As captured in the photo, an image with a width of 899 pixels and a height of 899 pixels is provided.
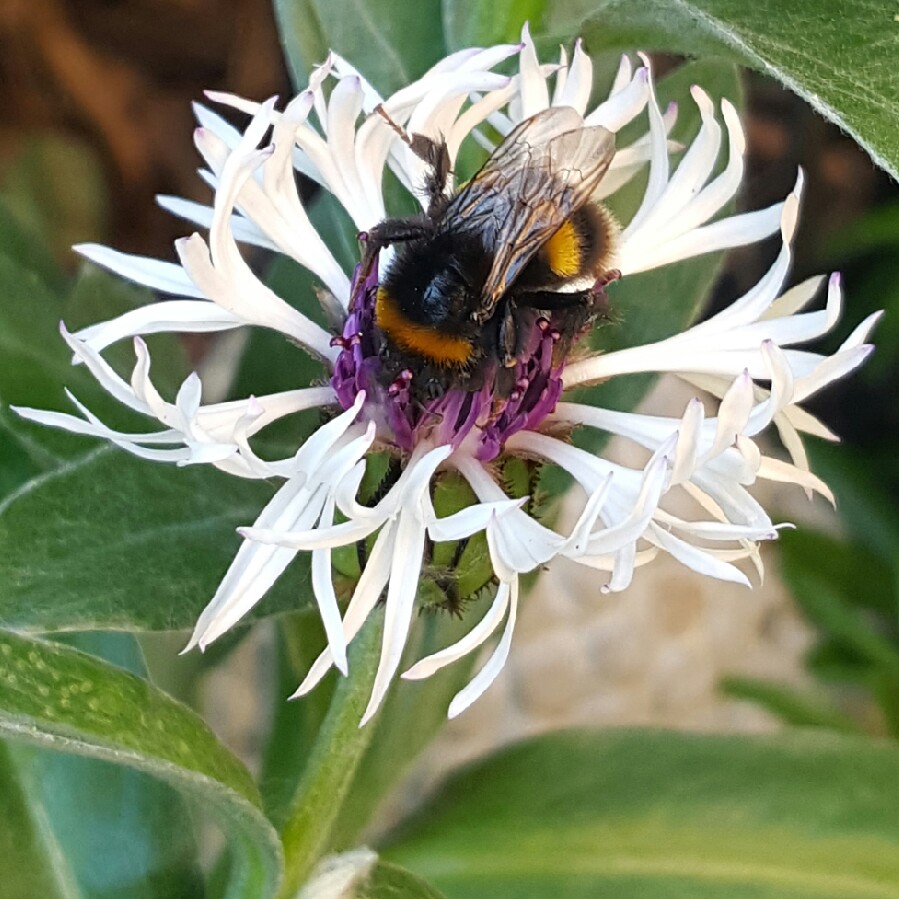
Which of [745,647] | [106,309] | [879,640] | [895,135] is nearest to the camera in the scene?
[895,135]

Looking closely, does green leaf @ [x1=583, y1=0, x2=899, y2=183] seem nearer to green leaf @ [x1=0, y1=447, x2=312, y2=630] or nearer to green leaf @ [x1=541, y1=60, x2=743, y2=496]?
green leaf @ [x1=541, y1=60, x2=743, y2=496]

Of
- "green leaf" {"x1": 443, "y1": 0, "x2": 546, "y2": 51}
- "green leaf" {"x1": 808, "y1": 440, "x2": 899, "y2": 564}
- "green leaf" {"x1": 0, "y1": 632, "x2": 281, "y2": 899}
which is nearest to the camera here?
"green leaf" {"x1": 0, "y1": 632, "x2": 281, "y2": 899}

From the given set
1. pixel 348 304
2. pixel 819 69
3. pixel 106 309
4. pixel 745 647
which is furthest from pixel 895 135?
pixel 745 647

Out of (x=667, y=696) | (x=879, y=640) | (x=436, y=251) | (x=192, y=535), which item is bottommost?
(x=667, y=696)

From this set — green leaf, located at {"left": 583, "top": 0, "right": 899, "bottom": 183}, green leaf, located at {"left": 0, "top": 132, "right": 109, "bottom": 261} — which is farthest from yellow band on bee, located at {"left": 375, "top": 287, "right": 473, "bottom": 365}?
green leaf, located at {"left": 0, "top": 132, "right": 109, "bottom": 261}

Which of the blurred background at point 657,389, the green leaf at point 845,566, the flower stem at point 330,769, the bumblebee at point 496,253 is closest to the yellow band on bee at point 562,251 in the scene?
the bumblebee at point 496,253

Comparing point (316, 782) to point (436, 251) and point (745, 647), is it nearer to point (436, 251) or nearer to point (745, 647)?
point (436, 251)
